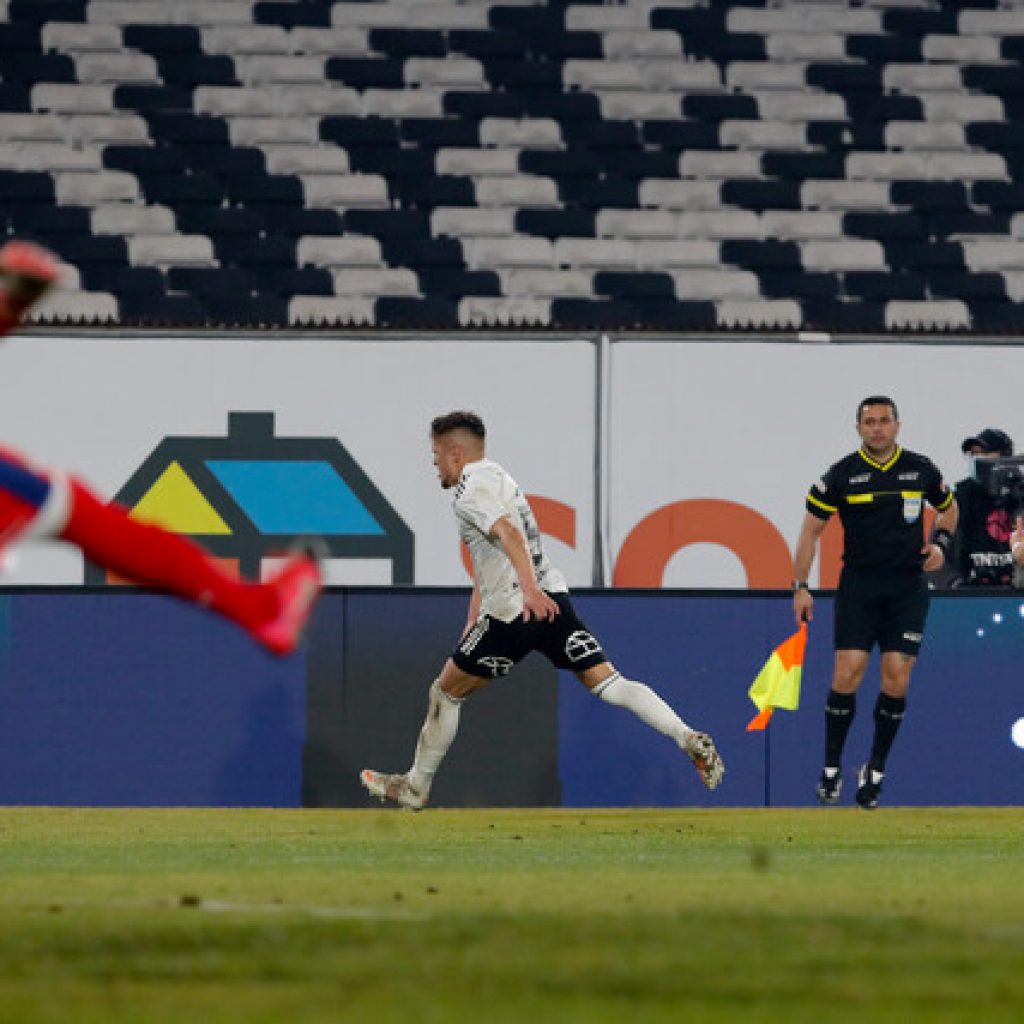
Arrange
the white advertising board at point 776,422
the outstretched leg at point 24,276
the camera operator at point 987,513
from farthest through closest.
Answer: the white advertising board at point 776,422 < the camera operator at point 987,513 < the outstretched leg at point 24,276

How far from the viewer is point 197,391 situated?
51.6 feet

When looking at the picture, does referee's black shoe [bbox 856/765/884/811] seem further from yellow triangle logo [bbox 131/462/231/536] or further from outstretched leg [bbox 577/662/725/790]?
yellow triangle logo [bbox 131/462/231/536]

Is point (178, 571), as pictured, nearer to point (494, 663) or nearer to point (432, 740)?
point (494, 663)

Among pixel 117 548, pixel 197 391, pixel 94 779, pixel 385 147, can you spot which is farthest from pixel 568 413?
pixel 117 548

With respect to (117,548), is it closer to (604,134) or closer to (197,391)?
(197,391)

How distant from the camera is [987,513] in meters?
15.7

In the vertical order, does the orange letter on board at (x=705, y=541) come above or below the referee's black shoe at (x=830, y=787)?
above

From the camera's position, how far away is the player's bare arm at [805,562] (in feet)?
45.8

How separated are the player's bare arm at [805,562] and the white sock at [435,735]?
78.6 inches

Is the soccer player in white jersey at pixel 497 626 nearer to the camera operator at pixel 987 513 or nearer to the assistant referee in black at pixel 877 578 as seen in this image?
the assistant referee in black at pixel 877 578

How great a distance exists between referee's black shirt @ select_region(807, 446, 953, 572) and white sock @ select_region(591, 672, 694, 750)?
1.64 m

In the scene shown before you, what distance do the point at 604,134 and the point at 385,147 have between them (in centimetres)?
173

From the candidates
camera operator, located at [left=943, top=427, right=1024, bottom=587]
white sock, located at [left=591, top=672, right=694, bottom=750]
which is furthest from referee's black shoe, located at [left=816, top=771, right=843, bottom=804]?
camera operator, located at [left=943, top=427, right=1024, bottom=587]

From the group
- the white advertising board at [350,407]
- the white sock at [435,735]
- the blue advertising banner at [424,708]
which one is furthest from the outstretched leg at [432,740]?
the white advertising board at [350,407]
